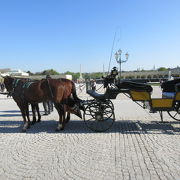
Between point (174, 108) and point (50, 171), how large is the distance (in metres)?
3.88

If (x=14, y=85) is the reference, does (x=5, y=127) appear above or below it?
below

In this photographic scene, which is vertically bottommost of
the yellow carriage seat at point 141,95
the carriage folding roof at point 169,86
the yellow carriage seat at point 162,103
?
the yellow carriage seat at point 162,103

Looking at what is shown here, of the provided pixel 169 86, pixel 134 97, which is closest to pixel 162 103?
pixel 134 97

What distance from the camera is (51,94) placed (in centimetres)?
580

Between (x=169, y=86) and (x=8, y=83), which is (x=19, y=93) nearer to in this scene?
(x=8, y=83)

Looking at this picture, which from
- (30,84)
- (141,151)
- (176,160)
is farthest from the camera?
(30,84)

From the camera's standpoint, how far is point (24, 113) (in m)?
6.20

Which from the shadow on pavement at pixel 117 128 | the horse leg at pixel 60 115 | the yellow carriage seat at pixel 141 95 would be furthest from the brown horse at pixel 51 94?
the yellow carriage seat at pixel 141 95

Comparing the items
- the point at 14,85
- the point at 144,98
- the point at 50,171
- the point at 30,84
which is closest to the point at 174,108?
the point at 144,98

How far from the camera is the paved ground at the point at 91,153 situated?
10.7 feet

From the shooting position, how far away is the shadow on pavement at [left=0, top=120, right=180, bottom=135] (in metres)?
5.58

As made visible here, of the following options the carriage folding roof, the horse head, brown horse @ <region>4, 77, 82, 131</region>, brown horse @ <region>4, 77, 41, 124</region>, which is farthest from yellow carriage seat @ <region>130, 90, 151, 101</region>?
the horse head

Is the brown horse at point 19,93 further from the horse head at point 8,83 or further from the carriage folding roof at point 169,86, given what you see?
the carriage folding roof at point 169,86

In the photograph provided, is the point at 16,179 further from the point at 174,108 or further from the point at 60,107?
the point at 174,108
